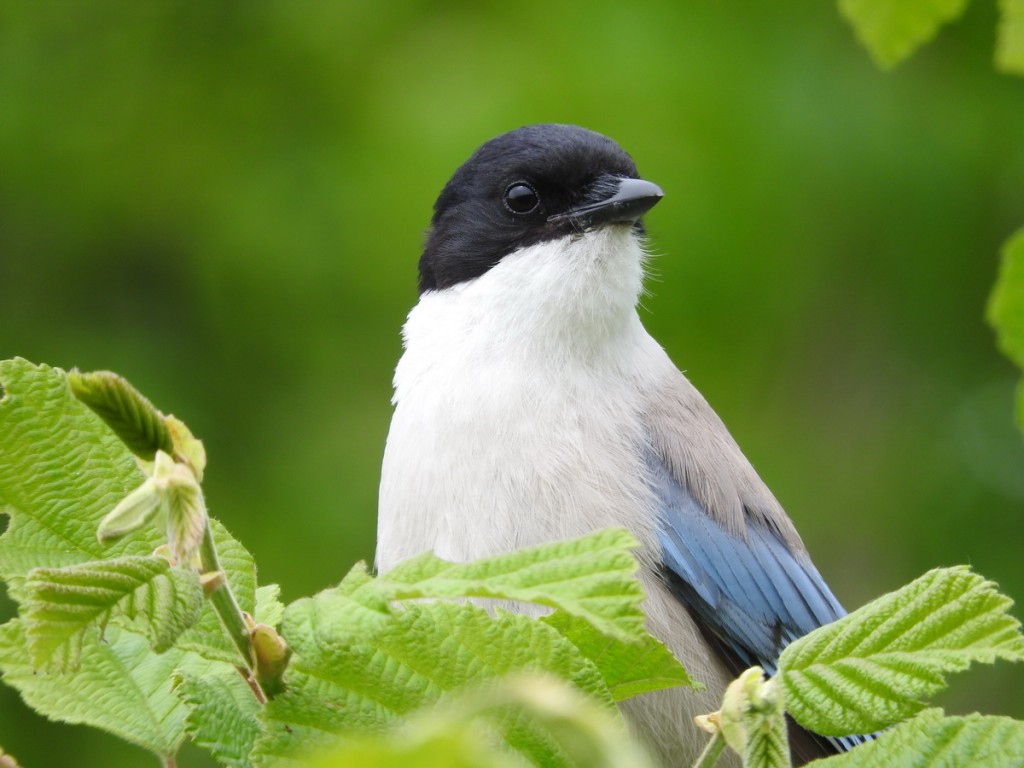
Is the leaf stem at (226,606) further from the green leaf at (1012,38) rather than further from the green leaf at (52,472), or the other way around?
the green leaf at (1012,38)

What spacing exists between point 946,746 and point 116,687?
121 cm

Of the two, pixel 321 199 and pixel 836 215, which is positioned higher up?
pixel 321 199

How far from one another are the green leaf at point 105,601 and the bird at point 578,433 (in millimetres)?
1896

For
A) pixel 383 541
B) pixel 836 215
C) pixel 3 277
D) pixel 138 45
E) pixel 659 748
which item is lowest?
pixel 659 748

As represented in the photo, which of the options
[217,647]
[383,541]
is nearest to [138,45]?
[383,541]

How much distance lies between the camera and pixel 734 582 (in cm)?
385

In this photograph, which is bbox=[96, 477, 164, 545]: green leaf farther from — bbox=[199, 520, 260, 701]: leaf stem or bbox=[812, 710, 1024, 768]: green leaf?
bbox=[812, 710, 1024, 768]: green leaf

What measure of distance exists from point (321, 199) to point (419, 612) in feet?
20.9

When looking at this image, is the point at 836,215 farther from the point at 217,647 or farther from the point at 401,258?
the point at 217,647

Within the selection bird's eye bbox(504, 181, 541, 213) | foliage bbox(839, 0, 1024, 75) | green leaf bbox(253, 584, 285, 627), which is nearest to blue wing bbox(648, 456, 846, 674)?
Answer: bird's eye bbox(504, 181, 541, 213)

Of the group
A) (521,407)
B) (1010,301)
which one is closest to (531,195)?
(521,407)

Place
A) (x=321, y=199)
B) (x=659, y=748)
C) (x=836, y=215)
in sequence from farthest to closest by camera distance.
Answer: (x=836, y=215)
(x=321, y=199)
(x=659, y=748)

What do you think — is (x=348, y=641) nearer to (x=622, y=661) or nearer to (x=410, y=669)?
(x=410, y=669)

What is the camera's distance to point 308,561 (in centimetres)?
725
